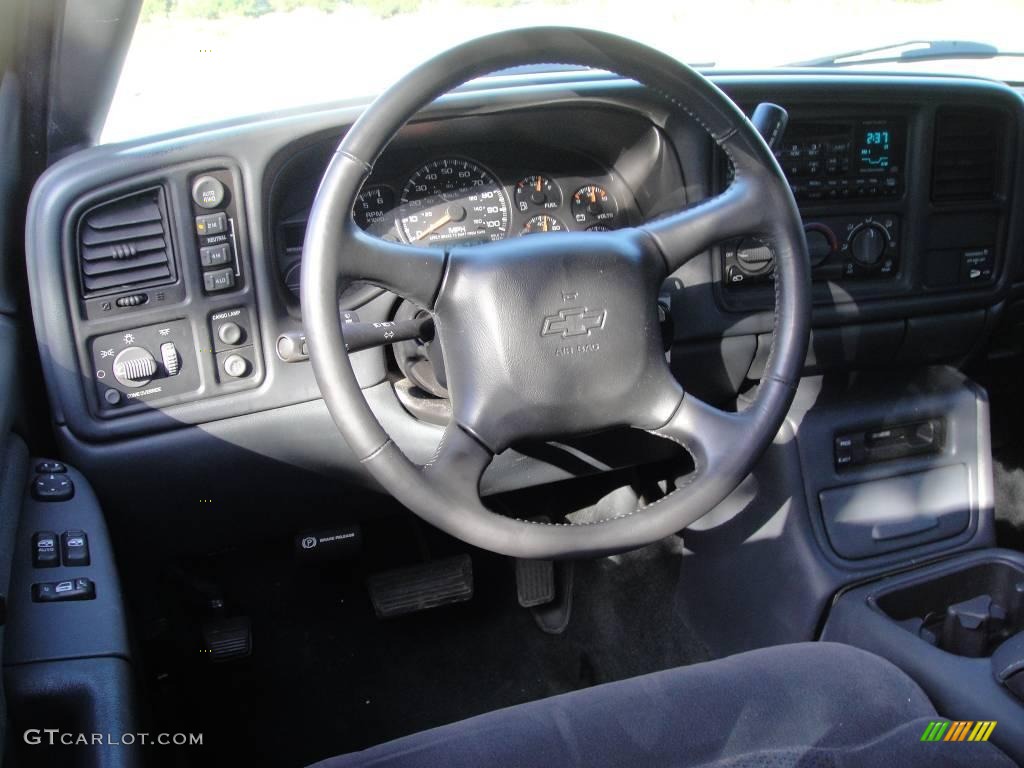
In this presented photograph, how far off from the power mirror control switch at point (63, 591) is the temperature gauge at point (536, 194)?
98 centimetres

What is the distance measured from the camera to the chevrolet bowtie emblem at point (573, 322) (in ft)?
4.37

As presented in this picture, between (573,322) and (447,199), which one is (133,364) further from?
(573,322)

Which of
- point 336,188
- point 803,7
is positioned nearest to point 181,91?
point 336,188

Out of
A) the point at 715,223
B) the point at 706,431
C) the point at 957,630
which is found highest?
the point at 715,223

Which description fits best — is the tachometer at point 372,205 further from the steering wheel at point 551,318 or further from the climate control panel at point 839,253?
the climate control panel at point 839,253

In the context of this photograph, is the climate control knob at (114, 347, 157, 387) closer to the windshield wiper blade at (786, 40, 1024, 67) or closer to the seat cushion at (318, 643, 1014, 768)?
the seat cushion at (318, 643, 1014, 768)

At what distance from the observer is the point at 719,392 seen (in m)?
1.97

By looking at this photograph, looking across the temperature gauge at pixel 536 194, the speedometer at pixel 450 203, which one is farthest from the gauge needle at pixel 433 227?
the temperature gauge at pixel 536 194

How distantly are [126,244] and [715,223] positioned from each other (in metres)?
0.96

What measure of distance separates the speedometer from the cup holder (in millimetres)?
1083

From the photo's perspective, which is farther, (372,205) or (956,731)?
(372,205)

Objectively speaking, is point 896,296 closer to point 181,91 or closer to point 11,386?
point 181,91

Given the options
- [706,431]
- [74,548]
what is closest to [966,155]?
[706,431]

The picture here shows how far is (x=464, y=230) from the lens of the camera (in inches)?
68.2
